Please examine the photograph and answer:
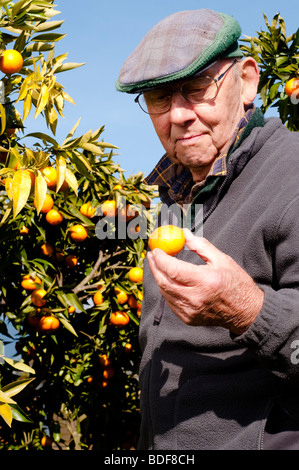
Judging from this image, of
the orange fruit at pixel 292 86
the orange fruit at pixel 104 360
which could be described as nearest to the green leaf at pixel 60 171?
the orange fruit at pixel 104 360

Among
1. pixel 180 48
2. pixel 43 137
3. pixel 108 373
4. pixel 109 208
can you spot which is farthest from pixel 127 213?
pixel 180 48

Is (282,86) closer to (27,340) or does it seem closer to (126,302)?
(126,302)

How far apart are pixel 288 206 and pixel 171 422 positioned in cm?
61

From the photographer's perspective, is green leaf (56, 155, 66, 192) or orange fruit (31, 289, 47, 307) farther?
orange fruit (31, 289, 47, 307)

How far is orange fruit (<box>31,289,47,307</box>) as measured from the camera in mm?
2701

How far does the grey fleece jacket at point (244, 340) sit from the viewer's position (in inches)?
42.6

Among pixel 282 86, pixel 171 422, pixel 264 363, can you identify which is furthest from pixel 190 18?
pixel 282 86

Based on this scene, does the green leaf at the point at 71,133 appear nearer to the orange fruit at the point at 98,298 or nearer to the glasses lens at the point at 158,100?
the glasses lens at the point at 158,100

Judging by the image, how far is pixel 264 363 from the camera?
3.59 feet

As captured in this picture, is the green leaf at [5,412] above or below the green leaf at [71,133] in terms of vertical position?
below

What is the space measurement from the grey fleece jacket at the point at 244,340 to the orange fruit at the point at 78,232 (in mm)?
1630

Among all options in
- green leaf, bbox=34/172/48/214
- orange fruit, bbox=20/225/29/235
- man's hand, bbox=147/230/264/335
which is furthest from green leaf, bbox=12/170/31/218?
orange fruit, bbox=20/225/29/235

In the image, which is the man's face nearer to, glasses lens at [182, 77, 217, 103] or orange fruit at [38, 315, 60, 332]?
glasses lens at [182, 77, 217, 103]

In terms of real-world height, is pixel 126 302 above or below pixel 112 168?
below
